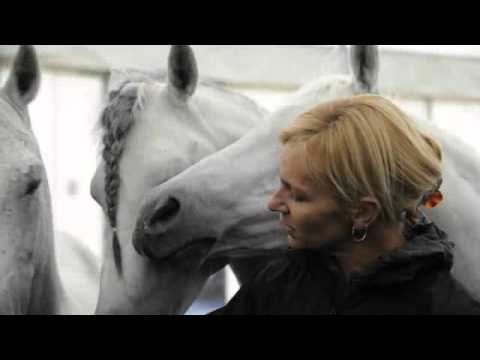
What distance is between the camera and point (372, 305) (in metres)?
0.64

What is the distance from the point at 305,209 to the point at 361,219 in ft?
0.19

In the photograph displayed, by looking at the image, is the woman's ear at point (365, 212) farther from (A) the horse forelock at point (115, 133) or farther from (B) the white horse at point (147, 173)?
(A) the horse forelock at point (115, 133)

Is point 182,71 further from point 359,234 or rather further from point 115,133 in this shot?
point 359,234

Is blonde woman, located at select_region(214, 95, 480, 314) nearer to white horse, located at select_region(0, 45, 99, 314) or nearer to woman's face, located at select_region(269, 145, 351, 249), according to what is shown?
woman's face, located at select_region(269, 145, 351, 249)

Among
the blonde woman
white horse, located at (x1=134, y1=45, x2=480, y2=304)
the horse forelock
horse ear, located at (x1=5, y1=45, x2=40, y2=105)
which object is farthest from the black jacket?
horse ear, located at (x1=5, y1=45, x2=40, y2=105)

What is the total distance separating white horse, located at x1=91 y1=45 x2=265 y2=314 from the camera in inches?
34.8

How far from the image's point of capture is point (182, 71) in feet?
2.95

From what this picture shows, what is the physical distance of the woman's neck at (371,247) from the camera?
2.19ft

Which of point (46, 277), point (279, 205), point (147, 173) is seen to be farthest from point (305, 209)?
point (46, 277)

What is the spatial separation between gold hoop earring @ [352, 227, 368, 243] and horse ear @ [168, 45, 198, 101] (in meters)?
0.36

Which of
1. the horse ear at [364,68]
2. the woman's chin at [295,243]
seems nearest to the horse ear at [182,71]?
the horse ear at [364,68]
